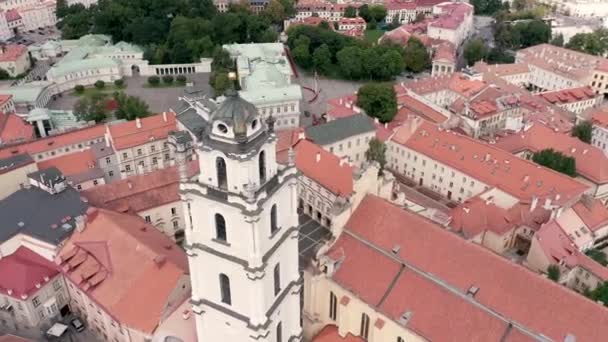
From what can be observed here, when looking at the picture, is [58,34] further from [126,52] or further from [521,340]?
[521,340]

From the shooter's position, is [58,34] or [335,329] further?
[58,34]

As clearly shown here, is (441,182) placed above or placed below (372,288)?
below

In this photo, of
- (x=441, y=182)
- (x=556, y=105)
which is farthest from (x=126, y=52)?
(x=556, y=105)

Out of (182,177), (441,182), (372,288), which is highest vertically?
(182,177)

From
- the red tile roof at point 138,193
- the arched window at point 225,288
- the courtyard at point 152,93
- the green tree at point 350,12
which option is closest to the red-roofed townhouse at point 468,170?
the red tile roof at point 138,193

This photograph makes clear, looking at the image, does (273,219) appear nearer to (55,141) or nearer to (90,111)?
(55,141)

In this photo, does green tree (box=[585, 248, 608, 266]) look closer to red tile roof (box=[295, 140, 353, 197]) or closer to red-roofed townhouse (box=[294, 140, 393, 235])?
red-roofed townhouse (box=[294, 140, 393, 235])

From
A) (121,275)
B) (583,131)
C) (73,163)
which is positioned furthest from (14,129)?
(583,131)

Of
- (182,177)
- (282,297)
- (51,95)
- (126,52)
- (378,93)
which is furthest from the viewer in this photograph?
(126,52)
